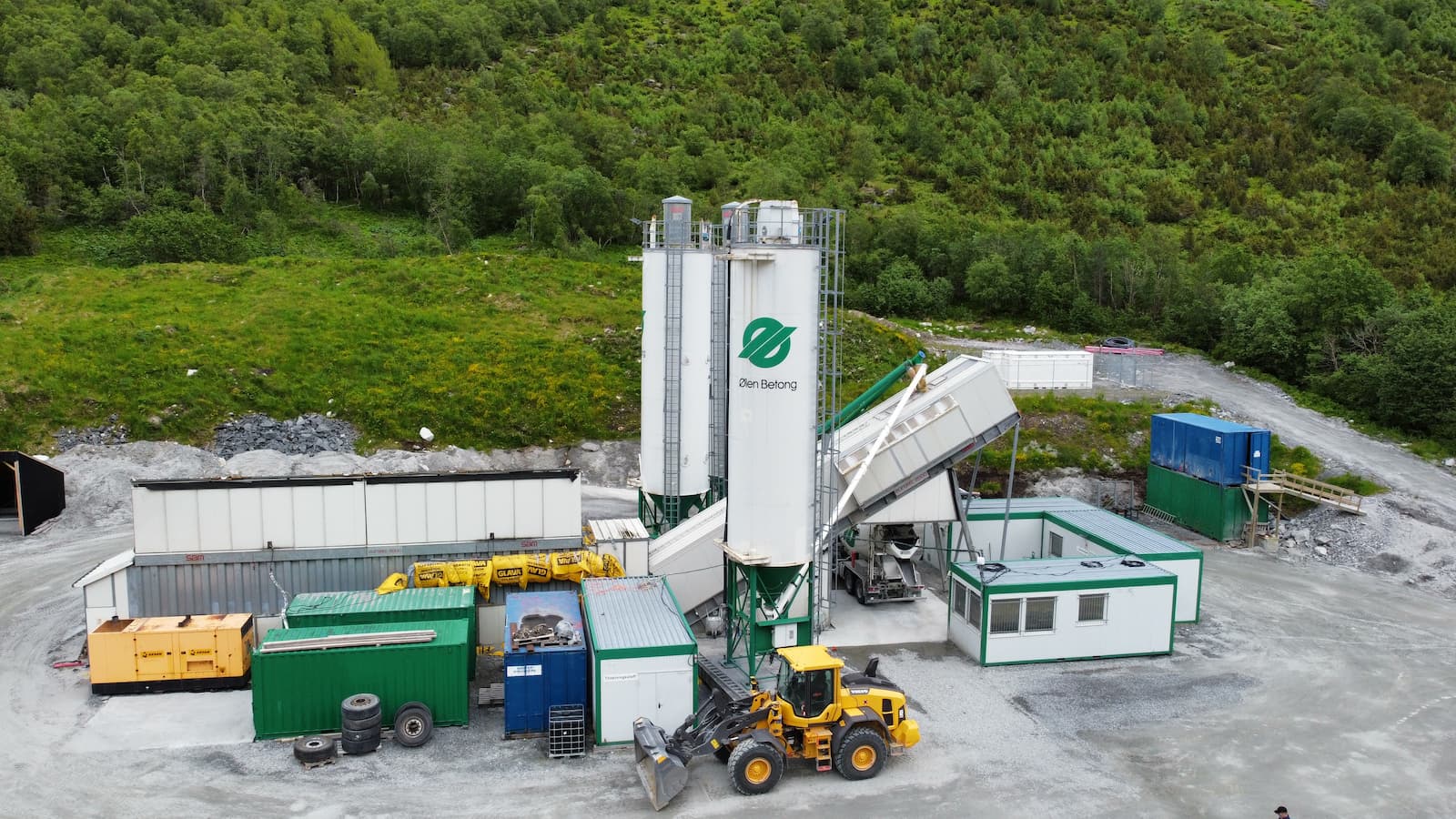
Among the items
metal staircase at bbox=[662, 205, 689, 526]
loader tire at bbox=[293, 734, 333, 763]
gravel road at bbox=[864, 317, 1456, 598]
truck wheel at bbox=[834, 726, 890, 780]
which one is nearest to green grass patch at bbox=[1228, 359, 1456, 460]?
gravel road at bbox=[864, 317, 1456, 598]

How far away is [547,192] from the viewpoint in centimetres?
6456

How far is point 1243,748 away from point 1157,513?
1952 cm

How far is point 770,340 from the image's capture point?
19422 mm

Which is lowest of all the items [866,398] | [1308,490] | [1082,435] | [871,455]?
[1308,490]

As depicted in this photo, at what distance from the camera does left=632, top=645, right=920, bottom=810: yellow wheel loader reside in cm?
1648

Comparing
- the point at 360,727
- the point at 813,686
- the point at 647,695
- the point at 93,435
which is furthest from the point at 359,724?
the point at 93,435

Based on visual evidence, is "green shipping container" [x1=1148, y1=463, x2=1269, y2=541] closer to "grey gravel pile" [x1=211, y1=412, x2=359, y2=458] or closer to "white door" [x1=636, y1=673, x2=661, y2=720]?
"white door" [x1=636, y1=673, x2=661, y2=720]

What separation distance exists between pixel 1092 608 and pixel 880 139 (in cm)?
8151

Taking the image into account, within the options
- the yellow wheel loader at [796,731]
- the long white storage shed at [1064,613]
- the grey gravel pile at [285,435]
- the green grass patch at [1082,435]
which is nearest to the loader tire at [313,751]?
the yellow wheel loader at [796,731]

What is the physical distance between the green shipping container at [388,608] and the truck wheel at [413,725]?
174cm

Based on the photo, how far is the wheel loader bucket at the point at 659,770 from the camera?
15.9m

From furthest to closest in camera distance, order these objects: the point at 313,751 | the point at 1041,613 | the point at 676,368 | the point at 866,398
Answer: the point at 676,368 → the point at 866,398 → the point at 1041,613 → the point at 313,751

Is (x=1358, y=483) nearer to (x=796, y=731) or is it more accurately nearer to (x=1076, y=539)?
(x=1076, y=539)

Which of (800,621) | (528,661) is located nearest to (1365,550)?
(800,621)
